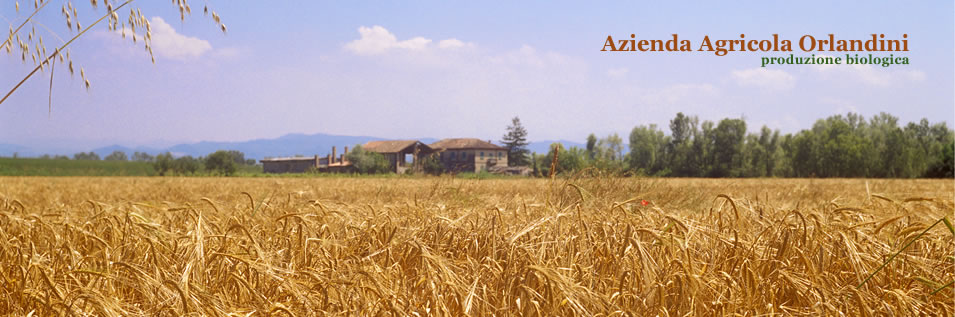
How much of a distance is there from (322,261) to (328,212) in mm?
1024

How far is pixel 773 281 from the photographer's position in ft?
8.14

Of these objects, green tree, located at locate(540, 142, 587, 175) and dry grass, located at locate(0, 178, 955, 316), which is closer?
dry grass, located at locate(0, 178, 955, 316)

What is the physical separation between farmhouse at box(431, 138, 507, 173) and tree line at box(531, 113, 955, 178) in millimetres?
17304

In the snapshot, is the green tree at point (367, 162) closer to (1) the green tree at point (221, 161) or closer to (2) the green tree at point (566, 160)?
(1) the green tree at point (221, 161)

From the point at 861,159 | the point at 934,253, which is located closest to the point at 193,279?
the point at 934,253

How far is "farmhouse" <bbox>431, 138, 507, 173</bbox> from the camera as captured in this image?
82.8 m

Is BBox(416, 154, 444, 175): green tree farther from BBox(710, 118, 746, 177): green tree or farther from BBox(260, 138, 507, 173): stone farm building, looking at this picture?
BBox(260, 138, 507, 173): stone farm building

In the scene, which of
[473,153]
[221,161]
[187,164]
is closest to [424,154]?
[473,153]

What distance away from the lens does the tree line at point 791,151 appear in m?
52.9

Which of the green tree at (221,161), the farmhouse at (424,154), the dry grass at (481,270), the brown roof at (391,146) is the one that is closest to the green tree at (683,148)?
the farmhouse at (424,154)

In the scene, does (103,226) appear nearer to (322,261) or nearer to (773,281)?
(322,261)

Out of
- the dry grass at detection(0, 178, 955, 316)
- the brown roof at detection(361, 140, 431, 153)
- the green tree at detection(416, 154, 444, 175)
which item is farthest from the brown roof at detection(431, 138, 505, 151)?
the dry grass at detection(0, 178, 955, 316)

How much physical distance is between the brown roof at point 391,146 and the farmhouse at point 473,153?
390 centimetres

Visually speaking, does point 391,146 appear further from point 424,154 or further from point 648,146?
point 648,146
